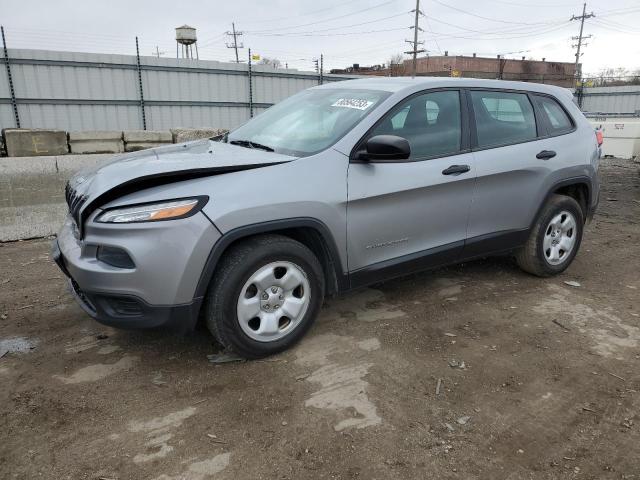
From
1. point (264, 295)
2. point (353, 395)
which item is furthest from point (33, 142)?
point (353, 395)

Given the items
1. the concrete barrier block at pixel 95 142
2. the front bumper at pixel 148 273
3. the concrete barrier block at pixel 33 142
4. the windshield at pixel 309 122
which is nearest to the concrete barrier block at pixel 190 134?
the concrete barrier block at pixel 95 142

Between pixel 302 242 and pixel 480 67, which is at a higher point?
pixel 480 67

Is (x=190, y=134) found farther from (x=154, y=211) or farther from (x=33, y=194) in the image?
(x=154, y=211)

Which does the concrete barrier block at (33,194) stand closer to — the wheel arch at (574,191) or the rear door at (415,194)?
the rear door at (415,194)

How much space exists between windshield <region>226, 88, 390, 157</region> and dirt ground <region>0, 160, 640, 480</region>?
135cm

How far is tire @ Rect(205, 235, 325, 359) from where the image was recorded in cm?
294

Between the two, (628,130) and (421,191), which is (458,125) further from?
(628,130)

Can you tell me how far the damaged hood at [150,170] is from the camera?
284 centimetres

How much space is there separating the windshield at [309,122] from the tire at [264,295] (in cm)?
70

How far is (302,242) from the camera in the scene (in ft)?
11.0

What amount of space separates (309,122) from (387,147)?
0.78 m

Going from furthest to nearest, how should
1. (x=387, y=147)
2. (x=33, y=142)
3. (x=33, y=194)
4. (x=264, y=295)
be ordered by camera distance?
(x=33, y=142)
(x=33, y=194)
(x=387, y=147)
(x=264, y=295)

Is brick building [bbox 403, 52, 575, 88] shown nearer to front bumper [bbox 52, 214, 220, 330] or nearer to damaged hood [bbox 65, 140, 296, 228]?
damaged hood [bbox 65, 140, 296, 228]

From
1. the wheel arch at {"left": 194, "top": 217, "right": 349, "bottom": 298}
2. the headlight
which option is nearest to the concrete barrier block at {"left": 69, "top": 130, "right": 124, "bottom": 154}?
the headlight
